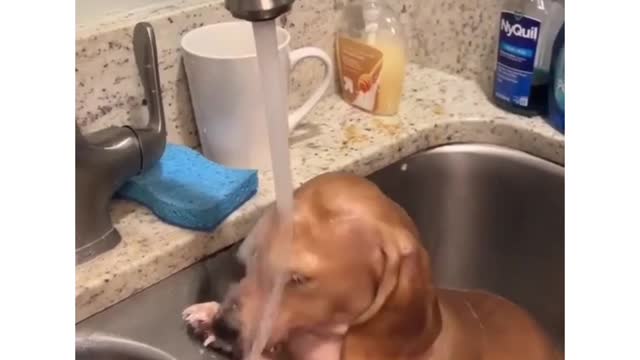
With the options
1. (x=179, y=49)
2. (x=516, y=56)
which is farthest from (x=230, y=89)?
(x=516, y=56)

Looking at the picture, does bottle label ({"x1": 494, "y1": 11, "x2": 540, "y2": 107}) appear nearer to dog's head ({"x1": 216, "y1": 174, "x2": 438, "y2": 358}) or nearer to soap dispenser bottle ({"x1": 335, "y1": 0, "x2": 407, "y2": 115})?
soap dispenser bottle ({"x1": 335, "y1": 0, "x2": 407, "y2": 115})

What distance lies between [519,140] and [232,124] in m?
0.31

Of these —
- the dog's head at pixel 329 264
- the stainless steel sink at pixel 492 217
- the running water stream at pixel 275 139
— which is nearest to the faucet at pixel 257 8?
the running water stream at pixel 275 139

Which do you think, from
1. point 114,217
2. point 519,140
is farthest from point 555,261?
point 114,217

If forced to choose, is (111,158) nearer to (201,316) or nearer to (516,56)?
(201,316)

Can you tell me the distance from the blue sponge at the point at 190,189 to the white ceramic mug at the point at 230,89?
0.04 m

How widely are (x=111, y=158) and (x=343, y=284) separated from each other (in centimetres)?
24

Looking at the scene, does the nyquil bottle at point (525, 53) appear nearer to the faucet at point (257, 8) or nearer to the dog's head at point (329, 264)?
the dog's head at point (329, 264)

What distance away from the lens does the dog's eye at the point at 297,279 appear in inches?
27.1

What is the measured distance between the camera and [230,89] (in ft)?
2.86

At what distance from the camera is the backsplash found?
86 centimetres

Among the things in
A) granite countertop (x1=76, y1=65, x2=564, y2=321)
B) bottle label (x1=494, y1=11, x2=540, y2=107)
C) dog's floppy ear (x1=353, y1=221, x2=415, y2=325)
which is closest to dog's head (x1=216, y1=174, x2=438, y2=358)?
dog's floppy ear (x1=353, y1=221, x2=415, y2=325)

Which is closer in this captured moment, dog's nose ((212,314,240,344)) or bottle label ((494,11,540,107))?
dog's nose ((212,314,240,344))

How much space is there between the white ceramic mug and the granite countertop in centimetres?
4
